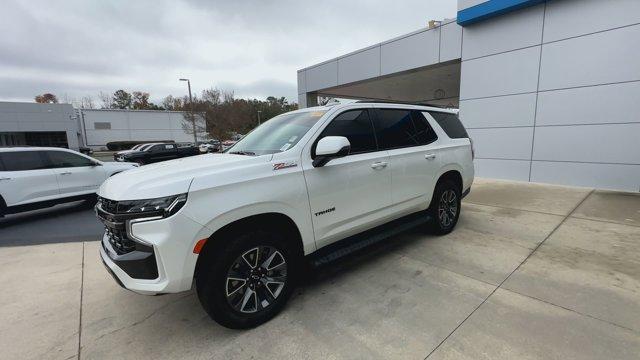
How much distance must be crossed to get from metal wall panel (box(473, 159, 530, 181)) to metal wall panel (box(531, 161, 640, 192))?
0.78 feet

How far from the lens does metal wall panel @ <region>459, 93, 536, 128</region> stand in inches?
356

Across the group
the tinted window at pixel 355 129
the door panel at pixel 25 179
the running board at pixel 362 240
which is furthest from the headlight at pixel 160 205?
the door panel at pixel 25 179

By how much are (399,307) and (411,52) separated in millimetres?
10640

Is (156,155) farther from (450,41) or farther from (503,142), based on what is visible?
(503,142)

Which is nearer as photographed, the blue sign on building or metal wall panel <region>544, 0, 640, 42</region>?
metal wall panel <region>544, 0, 640, 42</region>

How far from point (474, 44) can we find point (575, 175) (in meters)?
4.85

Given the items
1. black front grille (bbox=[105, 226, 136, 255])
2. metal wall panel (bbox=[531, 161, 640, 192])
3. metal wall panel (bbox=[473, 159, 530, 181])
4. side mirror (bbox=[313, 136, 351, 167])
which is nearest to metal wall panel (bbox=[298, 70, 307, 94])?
metal wall panel (bbox=[473, 159, 530, 181])

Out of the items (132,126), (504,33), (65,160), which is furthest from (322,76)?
(132,126)

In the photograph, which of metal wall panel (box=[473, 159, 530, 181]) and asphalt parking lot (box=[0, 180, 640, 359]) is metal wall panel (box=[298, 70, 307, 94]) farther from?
asphalt parking lot (box=[0, 180, 640, 359])

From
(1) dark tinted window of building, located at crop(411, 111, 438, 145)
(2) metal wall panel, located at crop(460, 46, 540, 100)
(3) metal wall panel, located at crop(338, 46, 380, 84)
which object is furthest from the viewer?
(3) metal wall panel, located at crop(338, 46, 380, 84)

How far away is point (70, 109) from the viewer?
3975cm

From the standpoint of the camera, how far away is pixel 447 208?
4.84 metres

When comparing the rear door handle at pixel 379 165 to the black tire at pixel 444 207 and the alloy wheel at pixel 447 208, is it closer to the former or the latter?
the black tire at pixel 444 207

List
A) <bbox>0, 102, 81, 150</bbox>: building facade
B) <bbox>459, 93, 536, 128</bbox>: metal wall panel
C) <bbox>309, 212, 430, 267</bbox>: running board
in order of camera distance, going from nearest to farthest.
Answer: <bbox>309, 212, 430, 267</bbox>: running board → <bbox>459, 93, 536, 128</bbox>: metal wall panel → <bbox>0, 102, 81, 150</bbox>: building facade
